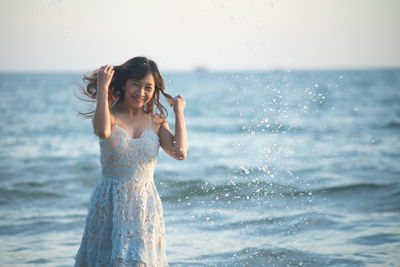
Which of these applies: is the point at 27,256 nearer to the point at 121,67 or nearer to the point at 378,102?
the point at 121,67

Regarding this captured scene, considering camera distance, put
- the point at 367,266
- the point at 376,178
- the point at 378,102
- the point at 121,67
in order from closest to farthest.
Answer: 1. the point at 121,67
2. the point at 367,266
3. the point at 376,178
4. the point at 378,102

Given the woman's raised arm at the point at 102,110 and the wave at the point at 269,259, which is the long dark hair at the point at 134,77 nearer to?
the woman's raised arm at the point at 102,110

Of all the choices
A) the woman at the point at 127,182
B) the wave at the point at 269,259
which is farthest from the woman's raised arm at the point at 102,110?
the wave at the point at 269,259

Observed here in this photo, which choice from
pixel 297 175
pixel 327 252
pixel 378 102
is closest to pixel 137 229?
pixel 327 252

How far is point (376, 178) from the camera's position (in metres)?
10.0

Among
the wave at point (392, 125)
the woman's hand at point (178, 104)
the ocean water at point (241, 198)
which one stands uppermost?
the wave at point (392, 125)

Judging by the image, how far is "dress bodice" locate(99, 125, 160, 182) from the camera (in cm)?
329

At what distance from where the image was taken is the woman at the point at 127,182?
322 cm

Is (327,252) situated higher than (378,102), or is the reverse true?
(378,102)

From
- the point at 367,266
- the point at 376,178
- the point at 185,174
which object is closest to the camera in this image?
the point at 367,266

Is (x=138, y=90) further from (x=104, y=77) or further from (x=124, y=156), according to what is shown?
(x=124, y=156)

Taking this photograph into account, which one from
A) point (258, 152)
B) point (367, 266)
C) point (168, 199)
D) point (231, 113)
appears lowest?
point (367, 266)

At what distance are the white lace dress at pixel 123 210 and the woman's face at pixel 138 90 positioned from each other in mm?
248

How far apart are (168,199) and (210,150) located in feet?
20.9
